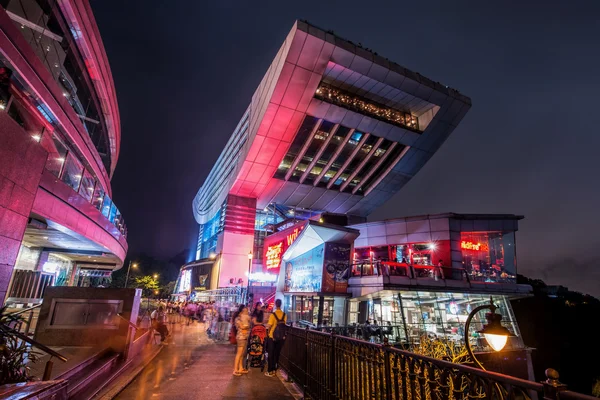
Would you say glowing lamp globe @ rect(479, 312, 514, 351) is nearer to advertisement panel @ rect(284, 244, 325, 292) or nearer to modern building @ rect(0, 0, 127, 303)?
modern building @ rect(0, 0, 127, 303)

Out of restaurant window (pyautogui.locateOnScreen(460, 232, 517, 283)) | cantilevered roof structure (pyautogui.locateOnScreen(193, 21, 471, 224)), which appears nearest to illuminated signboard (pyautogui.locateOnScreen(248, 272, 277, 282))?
cantilevered roof structure (pyautogui.locateOnScreen(193, 21, 471, 224))

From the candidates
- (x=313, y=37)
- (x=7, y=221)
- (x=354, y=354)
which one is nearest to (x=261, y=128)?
(x=313, y=37)

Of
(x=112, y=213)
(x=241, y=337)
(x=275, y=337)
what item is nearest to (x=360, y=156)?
(x=112, y=213)

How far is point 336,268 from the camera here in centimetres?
1772

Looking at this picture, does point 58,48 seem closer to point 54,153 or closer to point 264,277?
point 54,153

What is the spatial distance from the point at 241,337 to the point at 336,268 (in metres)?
10.2

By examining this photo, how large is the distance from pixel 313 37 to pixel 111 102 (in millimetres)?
18099

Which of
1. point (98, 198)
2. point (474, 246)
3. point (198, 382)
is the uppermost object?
point (474, 246)

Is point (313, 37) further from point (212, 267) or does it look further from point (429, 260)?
point (212, 267)

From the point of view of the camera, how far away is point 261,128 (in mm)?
32281

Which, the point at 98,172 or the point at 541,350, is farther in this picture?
the point at 541,350

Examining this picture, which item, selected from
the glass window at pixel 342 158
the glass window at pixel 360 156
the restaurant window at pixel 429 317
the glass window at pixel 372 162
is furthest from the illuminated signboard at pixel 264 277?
the restaurant window at pixel 429 317

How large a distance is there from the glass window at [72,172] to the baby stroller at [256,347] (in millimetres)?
8221

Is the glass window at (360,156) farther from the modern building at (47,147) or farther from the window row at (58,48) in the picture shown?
the window row at (58,48)
